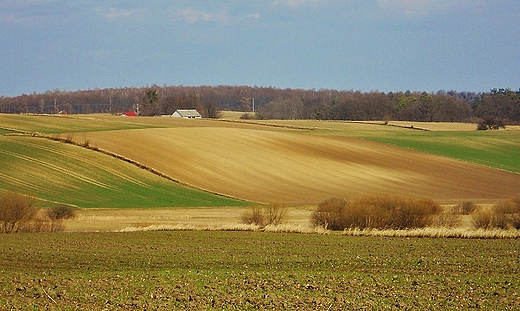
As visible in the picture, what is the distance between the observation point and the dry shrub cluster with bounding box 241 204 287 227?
114 feet

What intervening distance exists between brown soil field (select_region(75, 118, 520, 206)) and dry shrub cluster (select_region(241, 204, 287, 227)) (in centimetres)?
944

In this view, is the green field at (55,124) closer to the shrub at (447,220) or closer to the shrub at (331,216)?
the shrub at (331,216)

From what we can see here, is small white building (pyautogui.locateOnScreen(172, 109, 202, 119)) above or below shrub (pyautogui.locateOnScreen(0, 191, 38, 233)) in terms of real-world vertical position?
above

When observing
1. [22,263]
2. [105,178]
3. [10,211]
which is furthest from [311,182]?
[22,263]

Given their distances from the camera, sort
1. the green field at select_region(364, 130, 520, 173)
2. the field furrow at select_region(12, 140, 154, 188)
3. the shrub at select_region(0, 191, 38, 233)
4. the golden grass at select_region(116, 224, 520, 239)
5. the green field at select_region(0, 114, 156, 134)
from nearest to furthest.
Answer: the golden grass at select_region(116, 224, 520, 239)
the shrub at select_region(0, 191, 38, 233)
the field furrow at select_region(12, 140, 154, 188)
the green field at select_region(364, 130, 520, 173)
the green field at select_region(0, 114, 156, 134)

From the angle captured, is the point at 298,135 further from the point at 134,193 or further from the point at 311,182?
the point at 134,193

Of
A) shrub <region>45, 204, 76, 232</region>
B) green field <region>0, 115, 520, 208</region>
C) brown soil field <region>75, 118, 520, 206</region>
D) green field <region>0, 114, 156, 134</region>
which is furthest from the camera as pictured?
green field <region>0, 114, 156, 134</region>

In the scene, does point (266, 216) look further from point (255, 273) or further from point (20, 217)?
point (255, 273)

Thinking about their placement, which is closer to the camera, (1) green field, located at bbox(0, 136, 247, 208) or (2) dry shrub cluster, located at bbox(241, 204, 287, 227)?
(2) dry shrub cluster, located at bbox(241, 204, 287, 227)

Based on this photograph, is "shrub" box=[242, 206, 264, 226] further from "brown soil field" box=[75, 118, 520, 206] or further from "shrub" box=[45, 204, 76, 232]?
"brown soil field" box=[75, 118, 520, 206]

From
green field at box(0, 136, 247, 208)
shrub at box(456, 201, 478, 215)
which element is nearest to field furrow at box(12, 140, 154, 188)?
green field at box(0, 136, 247, 208)

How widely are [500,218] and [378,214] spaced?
17.7 feet

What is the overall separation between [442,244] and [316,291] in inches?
432

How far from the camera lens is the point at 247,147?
210 feet
